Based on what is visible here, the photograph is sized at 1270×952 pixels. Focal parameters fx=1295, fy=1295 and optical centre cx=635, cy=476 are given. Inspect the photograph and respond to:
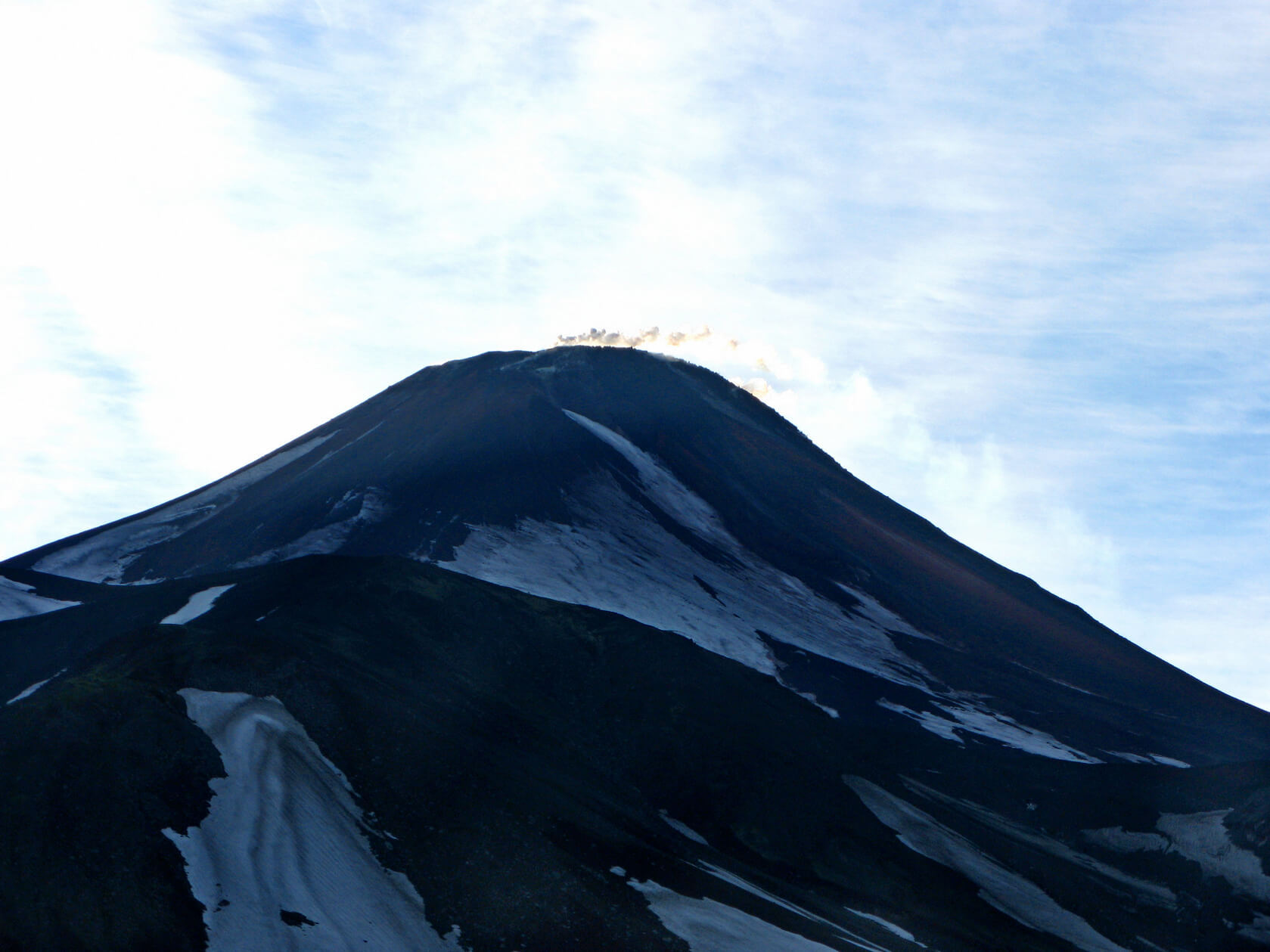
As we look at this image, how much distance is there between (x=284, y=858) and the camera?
44.8m

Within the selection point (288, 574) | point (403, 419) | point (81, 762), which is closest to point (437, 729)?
point (81, 762)

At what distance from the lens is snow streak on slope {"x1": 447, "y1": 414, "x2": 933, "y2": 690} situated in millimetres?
95125

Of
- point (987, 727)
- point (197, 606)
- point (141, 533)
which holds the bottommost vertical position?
point (197, 606)

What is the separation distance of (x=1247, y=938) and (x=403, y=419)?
94072 mm

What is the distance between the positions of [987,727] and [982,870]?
34998mm

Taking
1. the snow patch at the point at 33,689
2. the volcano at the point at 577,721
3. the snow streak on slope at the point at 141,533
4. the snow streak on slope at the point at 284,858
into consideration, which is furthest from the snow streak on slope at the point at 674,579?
the snow streak on slope at the point at 284,858

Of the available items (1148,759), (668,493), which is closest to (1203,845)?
(1148,759)

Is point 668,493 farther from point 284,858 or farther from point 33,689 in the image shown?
point 284,858

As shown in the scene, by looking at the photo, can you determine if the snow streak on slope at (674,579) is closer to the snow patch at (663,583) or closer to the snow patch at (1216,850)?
the snow patch at (663,583)

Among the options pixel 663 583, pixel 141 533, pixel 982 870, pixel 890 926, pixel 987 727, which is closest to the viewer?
pixel 890 926

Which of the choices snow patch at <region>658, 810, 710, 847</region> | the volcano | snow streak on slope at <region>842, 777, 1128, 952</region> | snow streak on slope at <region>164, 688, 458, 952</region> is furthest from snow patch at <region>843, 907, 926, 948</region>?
snow streak on slope at <region>164, 688, 458, 952</region>

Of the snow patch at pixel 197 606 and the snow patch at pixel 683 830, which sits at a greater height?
the snow patch at pixel 197 606

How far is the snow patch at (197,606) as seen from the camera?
252 feet

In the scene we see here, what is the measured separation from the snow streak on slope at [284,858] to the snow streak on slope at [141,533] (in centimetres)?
5932
